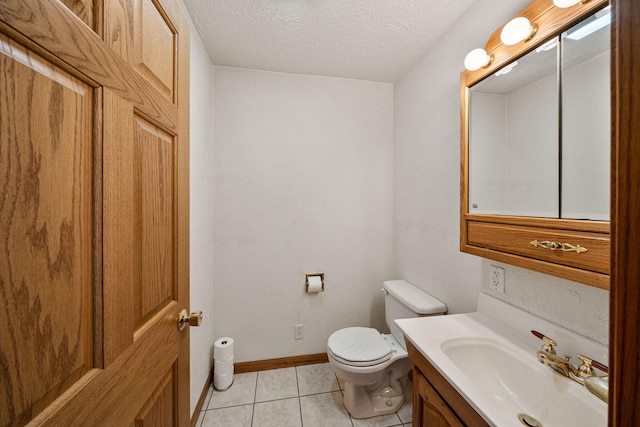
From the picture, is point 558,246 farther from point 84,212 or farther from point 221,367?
point 221,367

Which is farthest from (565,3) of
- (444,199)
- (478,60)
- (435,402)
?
(435,402)

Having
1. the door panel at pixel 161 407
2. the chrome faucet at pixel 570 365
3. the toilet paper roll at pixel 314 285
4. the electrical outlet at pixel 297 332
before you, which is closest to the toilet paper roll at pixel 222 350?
the electrical outlet at pixel 297 332

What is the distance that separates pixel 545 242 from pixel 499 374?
1.83 feet

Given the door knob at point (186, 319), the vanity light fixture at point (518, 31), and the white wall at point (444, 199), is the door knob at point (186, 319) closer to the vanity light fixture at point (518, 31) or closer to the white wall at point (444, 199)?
the white wall at point (444, 199)

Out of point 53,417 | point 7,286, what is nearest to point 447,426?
point 53,417

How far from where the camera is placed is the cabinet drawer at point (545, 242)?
698mm

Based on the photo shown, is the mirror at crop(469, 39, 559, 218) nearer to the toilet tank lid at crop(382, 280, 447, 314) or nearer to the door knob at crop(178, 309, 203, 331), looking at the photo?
the toilet tank lid at crop(382, 280, 447, 314)

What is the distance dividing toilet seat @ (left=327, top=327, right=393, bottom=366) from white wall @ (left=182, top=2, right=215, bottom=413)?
0.84 m

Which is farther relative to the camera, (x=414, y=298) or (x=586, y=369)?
(x=414, y=298)

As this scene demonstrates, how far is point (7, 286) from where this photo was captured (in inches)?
14.2

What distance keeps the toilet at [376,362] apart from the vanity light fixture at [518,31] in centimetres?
130

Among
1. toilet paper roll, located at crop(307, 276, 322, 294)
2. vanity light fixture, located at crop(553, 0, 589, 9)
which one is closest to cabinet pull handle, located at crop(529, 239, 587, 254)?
vanity light fixture, located at crop(553, 0, 589, 9)

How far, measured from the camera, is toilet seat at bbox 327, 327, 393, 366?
4.79 feet

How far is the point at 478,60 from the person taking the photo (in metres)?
1.11
